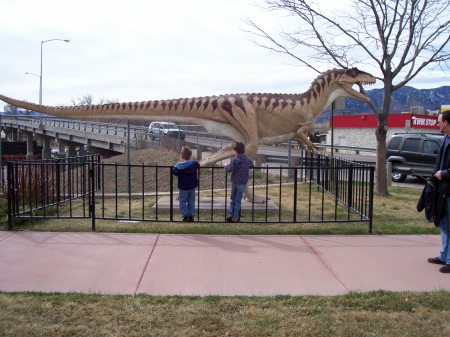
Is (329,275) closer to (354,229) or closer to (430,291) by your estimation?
(430,291)

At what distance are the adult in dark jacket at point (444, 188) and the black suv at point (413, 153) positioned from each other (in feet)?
36.6

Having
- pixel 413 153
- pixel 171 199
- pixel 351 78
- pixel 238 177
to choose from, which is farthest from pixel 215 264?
pixel 413 153

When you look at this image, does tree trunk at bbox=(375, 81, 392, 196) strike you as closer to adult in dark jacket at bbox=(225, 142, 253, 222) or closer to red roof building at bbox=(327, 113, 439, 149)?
adult in dark jacket at bbox=(225, 142, 253, 222)

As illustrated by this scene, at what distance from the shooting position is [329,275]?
5547 millimetres

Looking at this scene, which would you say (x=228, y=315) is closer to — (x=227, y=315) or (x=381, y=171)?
(x=227, y=315)

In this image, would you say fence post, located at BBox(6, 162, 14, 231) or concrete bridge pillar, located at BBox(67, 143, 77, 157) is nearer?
fence post, located at BBox(6, 162, 14, 231)

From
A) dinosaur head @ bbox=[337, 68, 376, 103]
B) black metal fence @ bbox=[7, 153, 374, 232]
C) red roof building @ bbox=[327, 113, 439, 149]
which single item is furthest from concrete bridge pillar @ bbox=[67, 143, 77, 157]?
red roof building @ bbox=[327, 113, 439, 149]

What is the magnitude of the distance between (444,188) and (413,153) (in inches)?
475

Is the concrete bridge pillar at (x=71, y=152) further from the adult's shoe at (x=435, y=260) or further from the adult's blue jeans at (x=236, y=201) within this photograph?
the adult's shoe at (x=435, y=260)

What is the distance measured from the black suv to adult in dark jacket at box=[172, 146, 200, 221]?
10719 mm

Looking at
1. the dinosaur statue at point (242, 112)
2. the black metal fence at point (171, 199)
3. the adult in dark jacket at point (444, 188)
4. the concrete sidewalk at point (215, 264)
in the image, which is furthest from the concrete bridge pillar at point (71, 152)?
the adult in dark jacket at point (444, 188)

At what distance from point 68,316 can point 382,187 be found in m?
10.1

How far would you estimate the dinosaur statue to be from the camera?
969 centimetres

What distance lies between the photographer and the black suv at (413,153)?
16.6m
